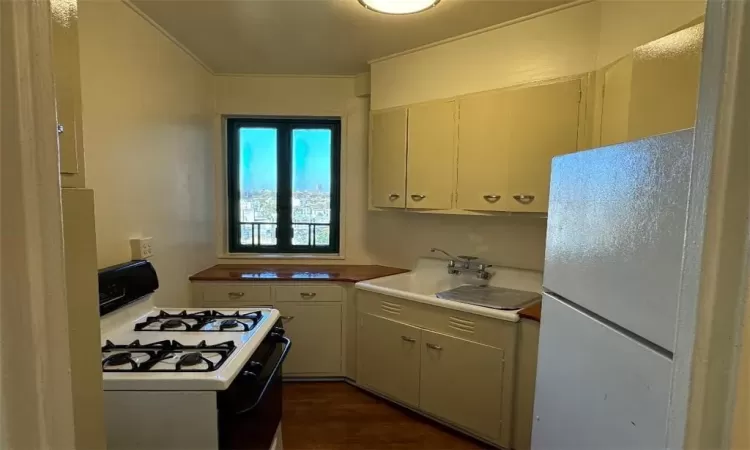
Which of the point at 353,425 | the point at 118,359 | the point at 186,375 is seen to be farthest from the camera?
the point at 353,425

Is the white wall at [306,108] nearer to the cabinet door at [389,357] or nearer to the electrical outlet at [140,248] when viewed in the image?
the cabinet door at [389,357]

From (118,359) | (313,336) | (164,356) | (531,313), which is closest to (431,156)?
(531,313)

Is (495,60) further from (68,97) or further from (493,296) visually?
(68,97)

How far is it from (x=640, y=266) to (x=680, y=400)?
0.90 feet

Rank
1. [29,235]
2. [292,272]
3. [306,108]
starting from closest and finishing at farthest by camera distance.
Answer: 1. [29,235]
2. [292,272]
3. [306,108]

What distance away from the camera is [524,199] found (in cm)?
217

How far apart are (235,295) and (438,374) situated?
1.43 m

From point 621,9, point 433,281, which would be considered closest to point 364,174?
point 433,281

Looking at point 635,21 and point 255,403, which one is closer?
point 255,403

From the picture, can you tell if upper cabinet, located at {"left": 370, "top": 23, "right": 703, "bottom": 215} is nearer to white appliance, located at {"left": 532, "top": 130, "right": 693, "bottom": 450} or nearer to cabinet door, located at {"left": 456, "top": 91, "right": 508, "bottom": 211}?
cabinet door, located at {"left": 456, "top": 91, "right": 508, "bottom": 211}

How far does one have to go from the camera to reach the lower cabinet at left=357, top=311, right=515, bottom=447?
209cm

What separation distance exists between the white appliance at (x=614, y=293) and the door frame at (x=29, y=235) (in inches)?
33.5

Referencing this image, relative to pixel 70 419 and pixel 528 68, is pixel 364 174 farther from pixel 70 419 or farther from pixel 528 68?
pixel 70 419

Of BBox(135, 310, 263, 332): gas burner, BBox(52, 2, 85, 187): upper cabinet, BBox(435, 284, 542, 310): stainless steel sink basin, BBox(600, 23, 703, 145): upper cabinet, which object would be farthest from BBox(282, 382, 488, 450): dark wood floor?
BBox(52, 2, 85, 187): upper cabinet
